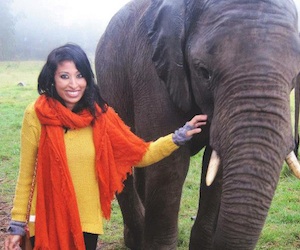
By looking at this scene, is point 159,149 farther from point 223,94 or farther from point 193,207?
point 193,207

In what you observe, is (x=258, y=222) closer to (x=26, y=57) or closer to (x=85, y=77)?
(x=85, y=77)

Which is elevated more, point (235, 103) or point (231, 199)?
point (235, 103)

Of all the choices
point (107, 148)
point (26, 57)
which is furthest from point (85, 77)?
point (26, 57)

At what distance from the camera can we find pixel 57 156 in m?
2.60

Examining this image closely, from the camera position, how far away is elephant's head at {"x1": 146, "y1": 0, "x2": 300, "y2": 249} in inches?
89.8

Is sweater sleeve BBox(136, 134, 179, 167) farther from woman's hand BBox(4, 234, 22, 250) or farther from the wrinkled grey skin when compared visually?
woman's hand BBox(4, 234, 22, 250)

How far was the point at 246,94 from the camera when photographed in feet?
7.72

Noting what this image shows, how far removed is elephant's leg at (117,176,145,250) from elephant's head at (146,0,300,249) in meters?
1.89

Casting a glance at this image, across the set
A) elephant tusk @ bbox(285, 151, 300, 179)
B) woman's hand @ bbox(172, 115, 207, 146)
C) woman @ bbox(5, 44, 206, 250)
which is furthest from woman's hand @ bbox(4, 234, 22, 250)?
elephant tusk @ bbox(285, 151, 300, 179)

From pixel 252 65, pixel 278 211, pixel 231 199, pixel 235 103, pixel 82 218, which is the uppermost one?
pixel 252 65

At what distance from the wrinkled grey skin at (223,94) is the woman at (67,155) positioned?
334 millimetres

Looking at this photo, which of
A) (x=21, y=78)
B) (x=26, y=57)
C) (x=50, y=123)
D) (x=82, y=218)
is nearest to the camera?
(x=50, y=123)

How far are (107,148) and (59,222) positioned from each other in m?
0.44

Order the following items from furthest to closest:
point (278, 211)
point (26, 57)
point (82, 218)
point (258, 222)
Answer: point (26, 57) < point (278, 211) < point (82, 218) < point (258, 222)
